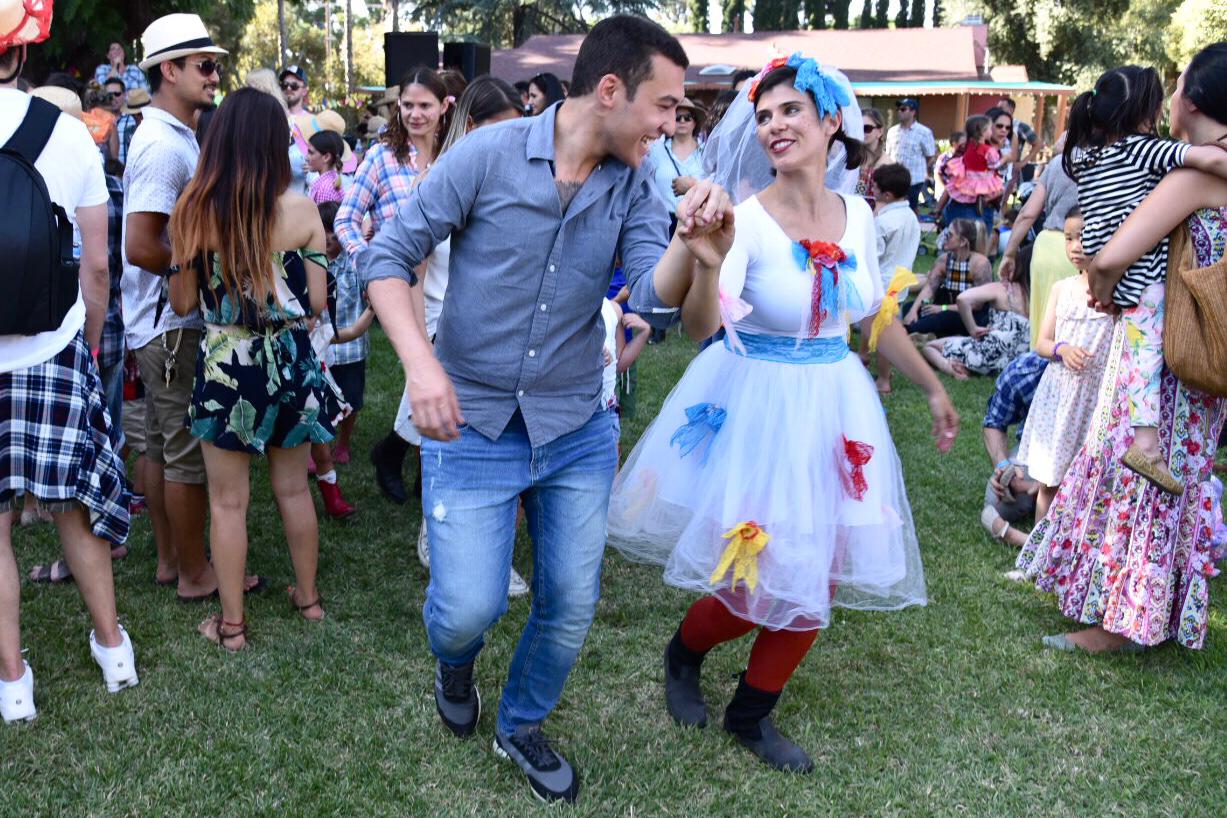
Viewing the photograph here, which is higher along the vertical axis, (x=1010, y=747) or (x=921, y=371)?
(x=921, y=371)

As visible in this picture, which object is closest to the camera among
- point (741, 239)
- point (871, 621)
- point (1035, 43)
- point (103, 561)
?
point (741, 239)

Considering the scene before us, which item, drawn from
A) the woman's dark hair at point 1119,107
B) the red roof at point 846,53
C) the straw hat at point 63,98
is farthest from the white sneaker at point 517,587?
the red roof at point 846,53

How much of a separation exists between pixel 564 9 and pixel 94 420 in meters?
37.0

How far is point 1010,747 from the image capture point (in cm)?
349

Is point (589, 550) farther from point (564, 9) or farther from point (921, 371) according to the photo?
point (564, 9)

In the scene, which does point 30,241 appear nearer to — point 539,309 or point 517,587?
point 539,309

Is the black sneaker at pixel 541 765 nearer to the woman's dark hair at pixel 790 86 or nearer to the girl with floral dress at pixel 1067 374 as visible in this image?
the woman's dark hair at pixel 790 86

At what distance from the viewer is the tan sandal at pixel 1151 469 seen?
372 centimetres

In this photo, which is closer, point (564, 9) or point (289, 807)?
point (289, 807)

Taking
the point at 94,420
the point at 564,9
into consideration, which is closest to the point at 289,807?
the point at 94,420

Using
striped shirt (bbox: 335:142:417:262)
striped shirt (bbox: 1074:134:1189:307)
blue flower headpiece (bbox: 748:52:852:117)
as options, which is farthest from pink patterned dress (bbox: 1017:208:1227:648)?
striped shirt (bbox: 335:142:417:262)

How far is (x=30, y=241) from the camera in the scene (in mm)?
3021

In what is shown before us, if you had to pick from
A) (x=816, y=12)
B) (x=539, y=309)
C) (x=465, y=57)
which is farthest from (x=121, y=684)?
(x=816, y=12)

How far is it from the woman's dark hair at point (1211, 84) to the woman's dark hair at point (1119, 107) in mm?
265
